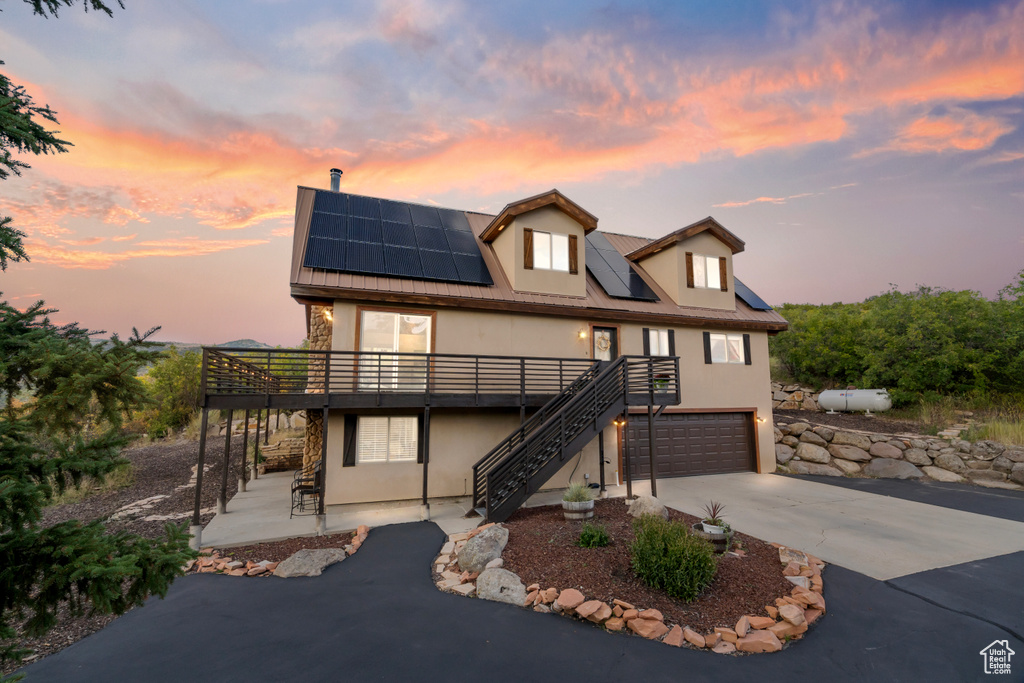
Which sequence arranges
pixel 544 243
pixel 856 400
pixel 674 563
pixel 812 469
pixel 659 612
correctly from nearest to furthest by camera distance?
pixel 659 612, pixel 674 563, pixel 544 243, pixel 812 469, pixel 856 400

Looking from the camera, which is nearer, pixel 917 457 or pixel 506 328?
Result: pixel 506 328

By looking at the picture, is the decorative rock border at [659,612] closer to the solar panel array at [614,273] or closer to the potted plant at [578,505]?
the potted plant at [578,505]

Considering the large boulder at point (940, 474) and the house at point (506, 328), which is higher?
the house at point (506, 328)

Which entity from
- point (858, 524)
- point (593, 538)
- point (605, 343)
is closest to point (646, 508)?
point (593, 538)

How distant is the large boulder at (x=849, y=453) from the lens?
1530 cm

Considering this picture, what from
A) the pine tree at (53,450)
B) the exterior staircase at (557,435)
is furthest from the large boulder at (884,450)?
the pine tree at (53,450)

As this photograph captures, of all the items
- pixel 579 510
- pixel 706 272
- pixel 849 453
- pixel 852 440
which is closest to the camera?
pixel 579 510

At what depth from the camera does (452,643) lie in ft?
16.9

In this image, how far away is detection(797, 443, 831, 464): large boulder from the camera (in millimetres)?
16000

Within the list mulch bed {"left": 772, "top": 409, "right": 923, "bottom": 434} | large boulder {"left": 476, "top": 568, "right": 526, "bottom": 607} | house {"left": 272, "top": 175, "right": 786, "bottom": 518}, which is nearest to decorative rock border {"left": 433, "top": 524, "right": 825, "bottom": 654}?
large boulder {"left": 476, "top": 568, "right": 526, "bottom": 607}

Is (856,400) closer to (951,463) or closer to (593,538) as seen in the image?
(951,463)

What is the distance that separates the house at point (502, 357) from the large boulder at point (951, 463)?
4.96 m

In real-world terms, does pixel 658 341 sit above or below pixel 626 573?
above

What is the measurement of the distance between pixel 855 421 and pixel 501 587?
1905 cm
